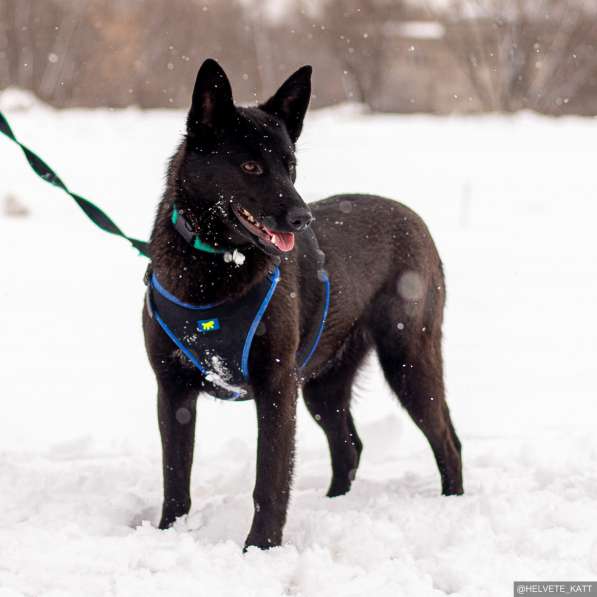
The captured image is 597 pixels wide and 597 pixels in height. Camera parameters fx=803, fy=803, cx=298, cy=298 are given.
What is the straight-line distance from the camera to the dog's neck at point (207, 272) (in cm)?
319

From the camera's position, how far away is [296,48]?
4397 centimetres

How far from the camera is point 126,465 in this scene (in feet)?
14.6

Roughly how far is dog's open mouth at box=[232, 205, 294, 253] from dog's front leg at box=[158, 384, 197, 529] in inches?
30.9

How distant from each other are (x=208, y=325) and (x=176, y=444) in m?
0.64

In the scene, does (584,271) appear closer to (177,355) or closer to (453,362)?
(453,362)

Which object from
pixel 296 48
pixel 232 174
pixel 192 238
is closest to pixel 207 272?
pixel 192 238

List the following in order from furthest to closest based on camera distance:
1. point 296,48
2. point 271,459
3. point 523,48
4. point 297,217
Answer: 1. point 296,48
2. point 523,48
3. point 271,459
4. point 297,217

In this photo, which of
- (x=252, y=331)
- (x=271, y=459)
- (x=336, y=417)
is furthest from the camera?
(x=336, y=417)

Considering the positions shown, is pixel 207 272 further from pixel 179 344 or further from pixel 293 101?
pixel 293 101

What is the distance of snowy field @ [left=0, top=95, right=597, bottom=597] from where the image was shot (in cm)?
297

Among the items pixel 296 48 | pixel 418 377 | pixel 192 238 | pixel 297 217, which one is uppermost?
pixel 297 217

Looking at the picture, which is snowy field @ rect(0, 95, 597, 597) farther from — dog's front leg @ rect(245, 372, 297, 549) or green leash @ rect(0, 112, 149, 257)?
green leash @ rect(0, 112, 149, 257)

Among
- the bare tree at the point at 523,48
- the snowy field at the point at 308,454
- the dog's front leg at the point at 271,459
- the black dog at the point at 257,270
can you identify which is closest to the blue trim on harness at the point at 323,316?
the black dog at the point at 257,270

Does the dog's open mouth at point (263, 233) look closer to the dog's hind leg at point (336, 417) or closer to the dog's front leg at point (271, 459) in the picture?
the dog's front leg at point (271, 459)
